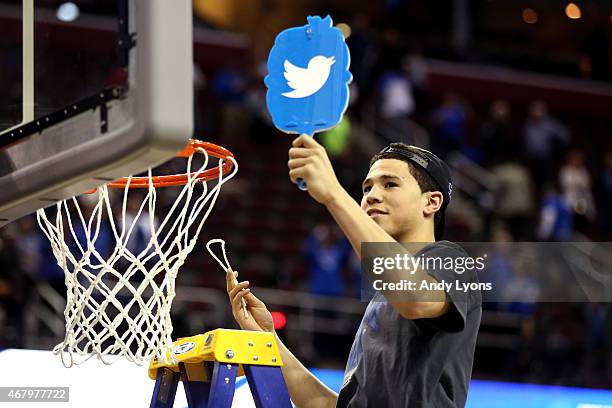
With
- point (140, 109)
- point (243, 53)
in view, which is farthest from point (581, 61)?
point (140, 109)

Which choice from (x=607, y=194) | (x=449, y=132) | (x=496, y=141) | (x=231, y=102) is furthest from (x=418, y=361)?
(x=496, y=141)

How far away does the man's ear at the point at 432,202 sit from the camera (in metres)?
3.29

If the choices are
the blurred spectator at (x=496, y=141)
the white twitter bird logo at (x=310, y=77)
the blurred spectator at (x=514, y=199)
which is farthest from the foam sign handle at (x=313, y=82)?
the blurred spectator at (x=496, y=141)

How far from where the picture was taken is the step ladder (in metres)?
3.16

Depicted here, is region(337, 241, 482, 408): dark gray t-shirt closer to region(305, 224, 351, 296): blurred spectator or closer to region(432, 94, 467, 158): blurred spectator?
region(305, 224, 351, 296): blurred spectator

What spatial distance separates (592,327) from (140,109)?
8603 mm

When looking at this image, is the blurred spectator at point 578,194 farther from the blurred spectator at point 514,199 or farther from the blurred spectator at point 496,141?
the blurred spectator at point 496,141

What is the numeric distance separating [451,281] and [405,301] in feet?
0.48

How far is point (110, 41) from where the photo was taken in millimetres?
2709

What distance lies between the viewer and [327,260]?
10.8 metres

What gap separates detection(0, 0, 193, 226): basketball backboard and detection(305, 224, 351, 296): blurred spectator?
7.57 meters

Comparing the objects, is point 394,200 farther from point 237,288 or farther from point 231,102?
point 231,102

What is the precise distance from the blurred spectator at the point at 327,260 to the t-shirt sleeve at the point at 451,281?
759 cm

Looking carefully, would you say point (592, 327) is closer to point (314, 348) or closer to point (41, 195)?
point (314, 348)
